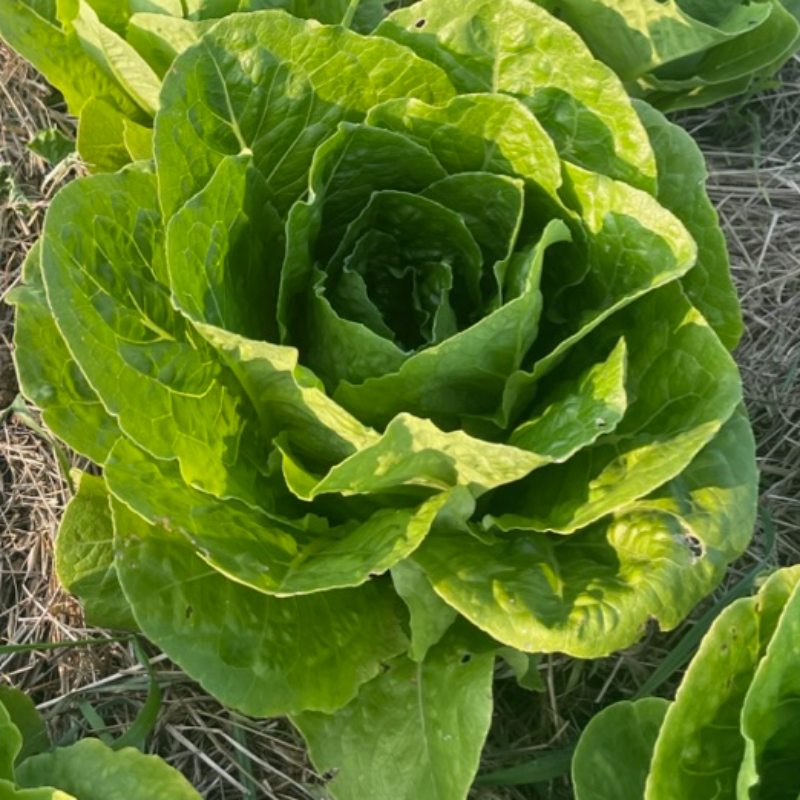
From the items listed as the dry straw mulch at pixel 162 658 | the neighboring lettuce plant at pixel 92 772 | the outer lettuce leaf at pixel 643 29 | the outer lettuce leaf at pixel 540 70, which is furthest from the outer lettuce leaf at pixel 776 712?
the outer lettuce leaf at pixel 643 29

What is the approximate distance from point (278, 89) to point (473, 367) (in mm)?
490

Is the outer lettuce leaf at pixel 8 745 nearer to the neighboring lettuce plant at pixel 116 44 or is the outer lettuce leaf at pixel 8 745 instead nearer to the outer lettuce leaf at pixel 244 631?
the outer lettuce leaf at pixel 244 631

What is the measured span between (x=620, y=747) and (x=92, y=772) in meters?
0.77

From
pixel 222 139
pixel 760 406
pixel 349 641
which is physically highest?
pixel 222 139

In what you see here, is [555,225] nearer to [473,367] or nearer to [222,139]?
[473,367]

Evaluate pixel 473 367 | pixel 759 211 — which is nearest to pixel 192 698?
pixel 473 367

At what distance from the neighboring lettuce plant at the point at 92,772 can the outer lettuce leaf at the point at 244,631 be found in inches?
8.1

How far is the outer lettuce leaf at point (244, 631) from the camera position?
4.82 ft

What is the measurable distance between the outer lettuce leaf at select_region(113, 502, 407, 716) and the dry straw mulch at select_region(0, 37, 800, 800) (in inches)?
13.6

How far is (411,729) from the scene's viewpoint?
5.24 feet

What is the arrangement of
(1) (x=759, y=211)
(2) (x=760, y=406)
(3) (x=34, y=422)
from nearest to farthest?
(3) (x=34, y=422), (2) (x=760, y=406), (1) (x=759, y=211)

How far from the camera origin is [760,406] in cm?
218

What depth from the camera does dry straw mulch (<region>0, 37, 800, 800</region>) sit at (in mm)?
1874

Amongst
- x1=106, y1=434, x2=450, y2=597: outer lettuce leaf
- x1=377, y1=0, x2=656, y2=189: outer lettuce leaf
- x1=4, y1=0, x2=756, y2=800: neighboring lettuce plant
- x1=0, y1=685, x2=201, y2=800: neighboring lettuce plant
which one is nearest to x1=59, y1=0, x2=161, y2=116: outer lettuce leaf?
x1=4, y1=0, x2=756, y2=800: neighboring lettuce plant
